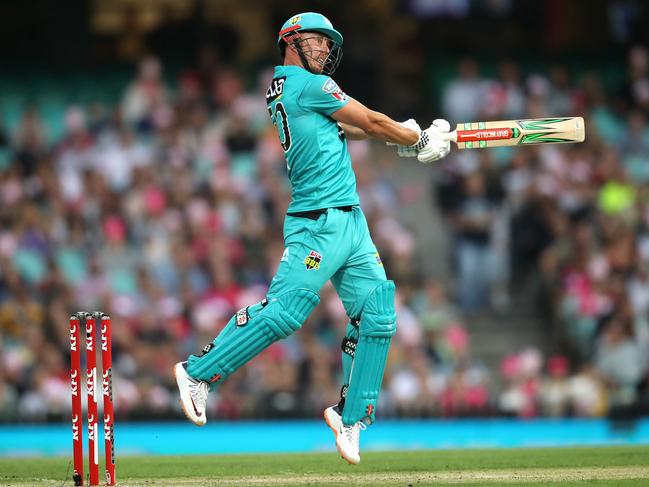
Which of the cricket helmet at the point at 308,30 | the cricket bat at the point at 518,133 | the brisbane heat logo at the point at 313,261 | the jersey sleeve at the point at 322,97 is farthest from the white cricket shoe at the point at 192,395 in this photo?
the cricket bat at the point at 518,133

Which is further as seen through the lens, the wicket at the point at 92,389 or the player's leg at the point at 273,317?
the player's leg at the point at 273,317

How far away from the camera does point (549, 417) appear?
1188cm

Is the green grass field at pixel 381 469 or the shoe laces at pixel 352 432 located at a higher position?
the shoe laces at pixel 352 432

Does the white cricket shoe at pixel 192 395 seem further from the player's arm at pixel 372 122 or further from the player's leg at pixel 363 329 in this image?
the player's arm at pixel 372 122

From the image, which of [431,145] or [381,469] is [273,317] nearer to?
[431,145]

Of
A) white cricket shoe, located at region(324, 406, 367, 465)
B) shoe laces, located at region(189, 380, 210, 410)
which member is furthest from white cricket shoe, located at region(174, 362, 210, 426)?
white cricket shoe, located at region(324, 406, 367, 465)

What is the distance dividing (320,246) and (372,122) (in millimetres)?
719

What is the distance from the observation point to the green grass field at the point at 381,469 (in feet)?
21.6

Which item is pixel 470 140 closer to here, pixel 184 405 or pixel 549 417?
pixel 184 405

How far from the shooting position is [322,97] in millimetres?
6508

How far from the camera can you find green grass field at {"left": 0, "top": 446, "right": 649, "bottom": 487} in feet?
21.6

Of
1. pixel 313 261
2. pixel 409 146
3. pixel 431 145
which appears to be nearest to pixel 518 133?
pixel 431 145

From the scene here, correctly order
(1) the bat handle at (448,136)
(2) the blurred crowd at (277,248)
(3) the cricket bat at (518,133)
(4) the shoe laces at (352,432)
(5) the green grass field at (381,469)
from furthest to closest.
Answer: (2) the blurred crowd at (277,248)
(3) the cricket bat at (518,133)
(1) the bat handle at (448,136)
(4) the shoe laces at (352,432)
(5) the green grass field at (381,469)

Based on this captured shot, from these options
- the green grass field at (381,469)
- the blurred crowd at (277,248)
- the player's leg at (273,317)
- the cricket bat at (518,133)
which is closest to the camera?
the player's leg at (273,317)
